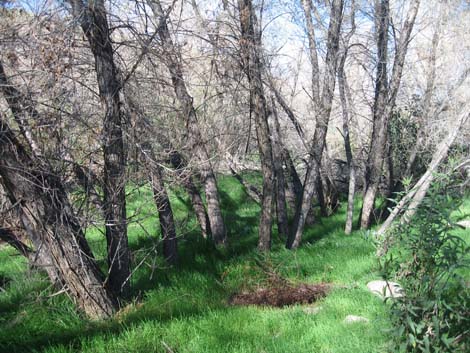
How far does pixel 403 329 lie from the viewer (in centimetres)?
340

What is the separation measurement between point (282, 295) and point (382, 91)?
5.60 meters

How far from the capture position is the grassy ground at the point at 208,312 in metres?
4.25

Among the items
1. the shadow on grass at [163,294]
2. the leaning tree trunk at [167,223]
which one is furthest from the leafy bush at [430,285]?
the leaning tree trunk at [167,223]

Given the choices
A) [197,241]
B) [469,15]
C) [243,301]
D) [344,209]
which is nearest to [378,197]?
[344,209]

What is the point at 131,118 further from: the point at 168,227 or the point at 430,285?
the point at 430,285

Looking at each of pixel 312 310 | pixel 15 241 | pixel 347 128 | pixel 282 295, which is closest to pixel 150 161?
pixel 15 241

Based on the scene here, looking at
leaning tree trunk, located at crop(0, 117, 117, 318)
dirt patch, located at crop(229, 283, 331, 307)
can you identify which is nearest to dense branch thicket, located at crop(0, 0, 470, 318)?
leaning tree trunk, located at crop(0, 117, 117, 318)

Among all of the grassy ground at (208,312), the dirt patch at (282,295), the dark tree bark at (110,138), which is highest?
the dark tree bark at (110,138)

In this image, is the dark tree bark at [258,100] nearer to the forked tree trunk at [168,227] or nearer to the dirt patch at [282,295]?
the forked tree trunk at [168,227]

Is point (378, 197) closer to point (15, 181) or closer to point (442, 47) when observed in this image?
point (442, 47)

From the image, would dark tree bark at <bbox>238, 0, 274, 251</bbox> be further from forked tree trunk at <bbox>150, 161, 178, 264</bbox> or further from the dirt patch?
the dirt patch

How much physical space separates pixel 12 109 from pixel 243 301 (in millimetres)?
3210

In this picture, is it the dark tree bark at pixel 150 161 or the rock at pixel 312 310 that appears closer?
the rock at pixel 312 310

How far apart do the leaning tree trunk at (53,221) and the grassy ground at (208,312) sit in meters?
0.22
